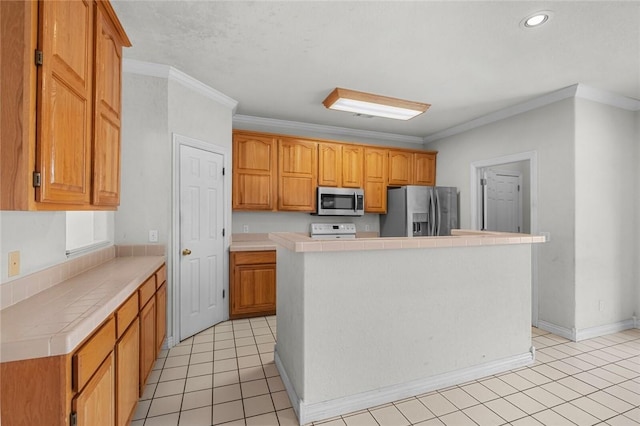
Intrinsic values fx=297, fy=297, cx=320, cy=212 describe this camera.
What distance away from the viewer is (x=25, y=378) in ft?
3.35

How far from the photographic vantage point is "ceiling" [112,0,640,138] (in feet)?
6.76

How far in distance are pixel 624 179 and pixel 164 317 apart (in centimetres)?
536

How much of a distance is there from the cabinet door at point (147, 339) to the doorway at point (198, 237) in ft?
2.16

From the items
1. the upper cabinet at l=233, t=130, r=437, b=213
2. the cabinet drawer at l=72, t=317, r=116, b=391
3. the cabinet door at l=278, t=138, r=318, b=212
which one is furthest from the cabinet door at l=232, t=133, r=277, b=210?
the cabinet drawer at l=72, t=317, r=116, b=391

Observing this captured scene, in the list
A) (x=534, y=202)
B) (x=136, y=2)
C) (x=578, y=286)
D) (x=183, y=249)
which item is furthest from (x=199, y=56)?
(x=578, y=286)

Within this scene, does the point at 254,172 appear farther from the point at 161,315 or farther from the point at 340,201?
the point at 161,315

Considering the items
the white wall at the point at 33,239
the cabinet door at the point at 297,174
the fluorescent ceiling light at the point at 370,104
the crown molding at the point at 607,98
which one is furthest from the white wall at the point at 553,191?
the white wall at the point at 33,239

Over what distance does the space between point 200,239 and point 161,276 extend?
69 centimetres

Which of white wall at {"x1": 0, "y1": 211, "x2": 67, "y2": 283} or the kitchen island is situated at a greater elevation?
white wall at {"x1": 0, "y1": 211, "x2": 67, "y2": 283}

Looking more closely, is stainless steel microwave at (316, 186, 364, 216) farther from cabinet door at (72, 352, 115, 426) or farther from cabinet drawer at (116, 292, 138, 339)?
cabinet door at (72, 352, 115, 426)

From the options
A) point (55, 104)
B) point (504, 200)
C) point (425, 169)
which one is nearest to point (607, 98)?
point (504, 200)

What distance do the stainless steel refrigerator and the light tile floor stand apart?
6.76 ft

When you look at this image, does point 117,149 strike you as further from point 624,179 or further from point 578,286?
point 624,179

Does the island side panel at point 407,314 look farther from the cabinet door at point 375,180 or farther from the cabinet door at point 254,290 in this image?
the cabinet door at point 375,180
